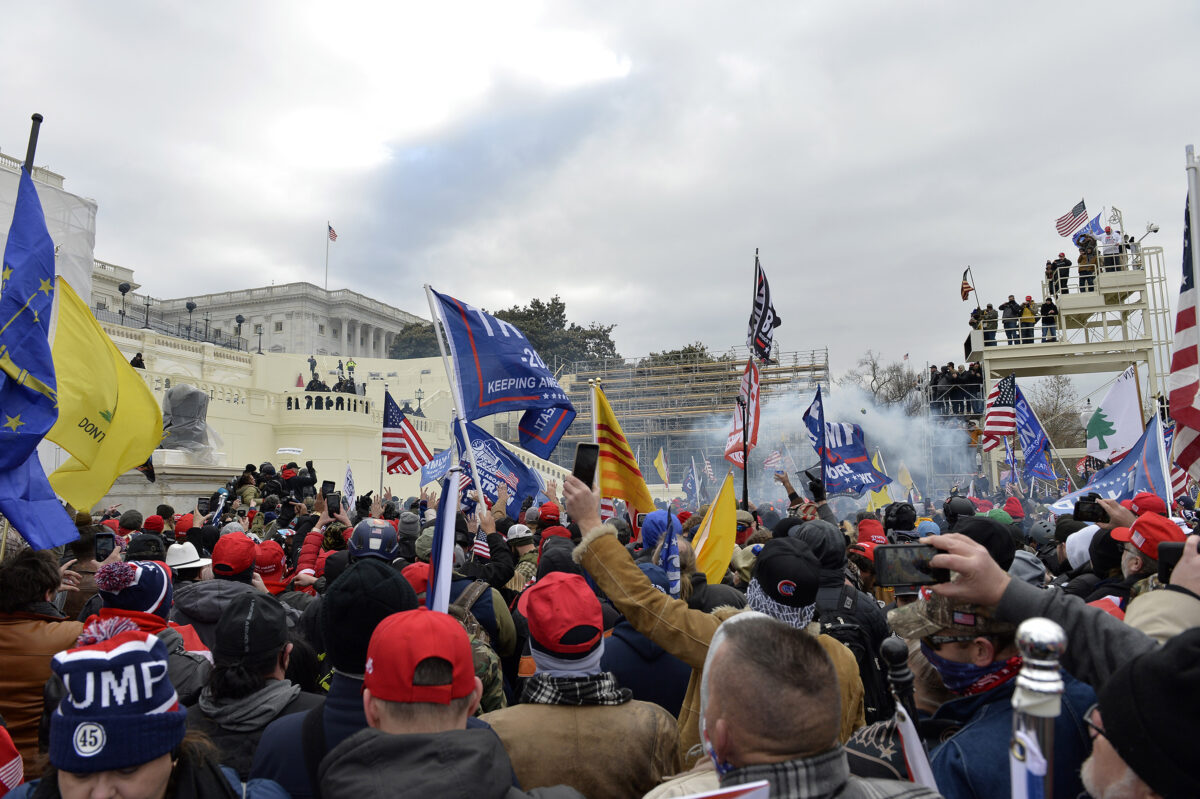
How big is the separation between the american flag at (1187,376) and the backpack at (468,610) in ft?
16.7

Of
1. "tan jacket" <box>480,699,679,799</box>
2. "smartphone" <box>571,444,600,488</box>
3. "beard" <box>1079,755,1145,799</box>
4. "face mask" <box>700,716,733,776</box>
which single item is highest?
"smartphone" <box>571,444,600,488</box>

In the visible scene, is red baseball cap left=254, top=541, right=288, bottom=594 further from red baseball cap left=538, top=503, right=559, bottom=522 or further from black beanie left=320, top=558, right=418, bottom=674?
black beanie left=320, top=558, right=418, bottom=674

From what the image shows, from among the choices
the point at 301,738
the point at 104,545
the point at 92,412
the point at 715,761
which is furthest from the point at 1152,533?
the point at 104,545

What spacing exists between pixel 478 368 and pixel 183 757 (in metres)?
4.82

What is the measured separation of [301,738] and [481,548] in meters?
3.83

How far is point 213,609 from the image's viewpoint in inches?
167

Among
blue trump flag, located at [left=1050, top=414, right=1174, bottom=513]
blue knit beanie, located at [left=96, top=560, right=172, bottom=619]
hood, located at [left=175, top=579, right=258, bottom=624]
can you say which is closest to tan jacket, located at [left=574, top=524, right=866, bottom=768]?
blue knit beanie, located at [left=96, top=560, right=172, bottom=619]

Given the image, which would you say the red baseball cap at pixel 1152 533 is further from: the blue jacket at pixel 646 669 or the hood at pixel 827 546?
the blue jacket at pixel 646 669

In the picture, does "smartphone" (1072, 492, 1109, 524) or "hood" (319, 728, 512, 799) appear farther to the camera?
"smartphone" (1072, 492, 1109, 524)

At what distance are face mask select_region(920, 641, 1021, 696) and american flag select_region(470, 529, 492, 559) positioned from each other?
14.7 feet

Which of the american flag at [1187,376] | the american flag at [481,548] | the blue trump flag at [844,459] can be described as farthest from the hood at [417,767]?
the blue trump flag at [844,459]

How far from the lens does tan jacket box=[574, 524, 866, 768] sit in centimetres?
297

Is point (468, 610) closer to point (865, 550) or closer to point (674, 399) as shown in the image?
point (865, 550)

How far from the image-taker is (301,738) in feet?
8.45
